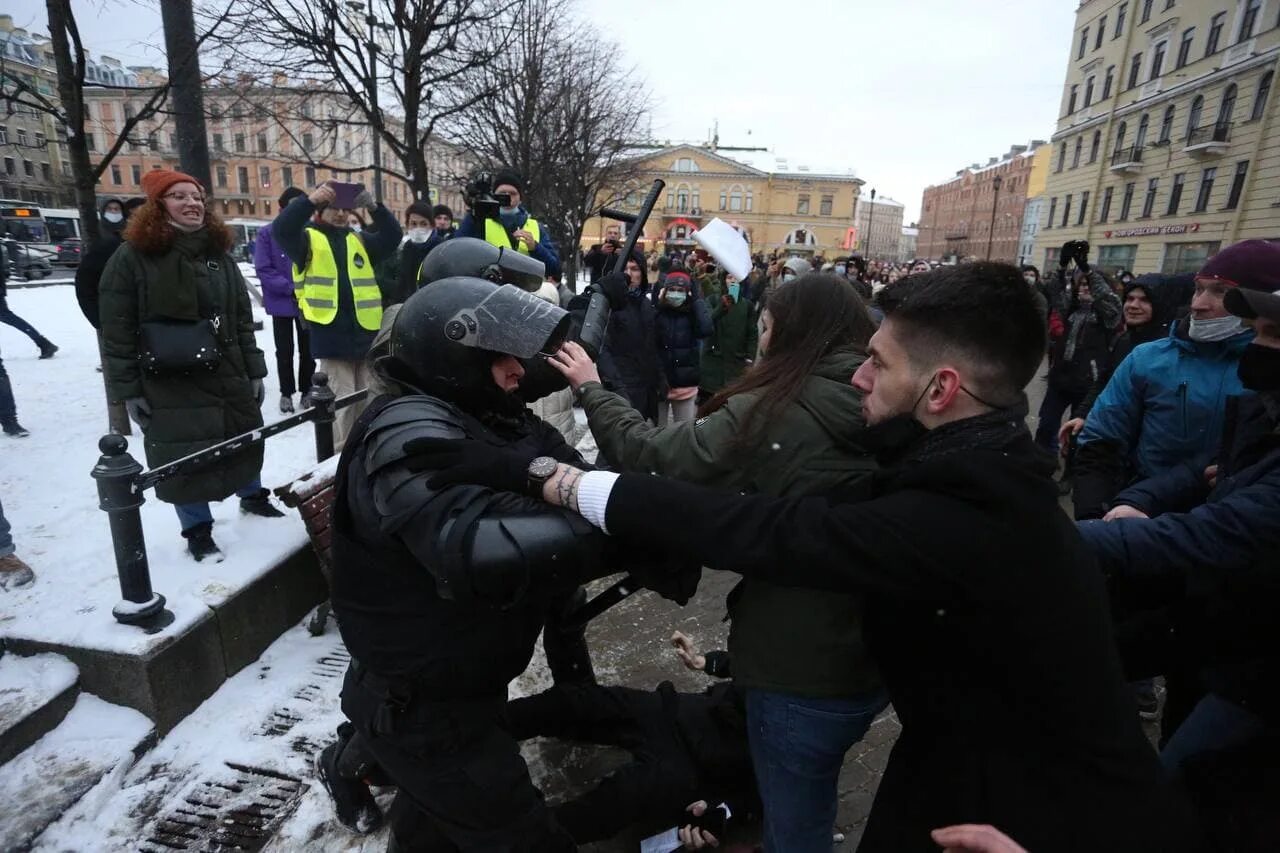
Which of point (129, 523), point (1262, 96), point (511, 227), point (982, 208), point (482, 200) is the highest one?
point (982, 208)

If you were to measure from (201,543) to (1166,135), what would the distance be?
41067mm

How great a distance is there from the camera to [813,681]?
69.5 inches

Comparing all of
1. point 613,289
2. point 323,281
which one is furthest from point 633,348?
point 613,289

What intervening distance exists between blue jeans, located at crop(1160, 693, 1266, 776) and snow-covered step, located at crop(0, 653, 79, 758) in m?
3.66

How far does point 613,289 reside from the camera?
117 inches

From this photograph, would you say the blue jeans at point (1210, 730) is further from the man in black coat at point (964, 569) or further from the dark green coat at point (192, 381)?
the dark green coat at point (192, 381)

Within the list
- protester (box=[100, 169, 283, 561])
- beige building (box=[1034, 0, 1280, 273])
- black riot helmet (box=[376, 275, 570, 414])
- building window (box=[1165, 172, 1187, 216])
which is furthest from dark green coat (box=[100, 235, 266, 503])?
building window (box=[1165, 172, 1187, 216])

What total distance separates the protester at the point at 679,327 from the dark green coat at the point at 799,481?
4594 mm

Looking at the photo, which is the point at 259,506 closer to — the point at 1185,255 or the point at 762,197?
the point at 1185,255

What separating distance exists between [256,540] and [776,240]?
245 feet

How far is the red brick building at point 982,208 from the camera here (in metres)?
75.1

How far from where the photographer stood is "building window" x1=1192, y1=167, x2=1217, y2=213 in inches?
1107

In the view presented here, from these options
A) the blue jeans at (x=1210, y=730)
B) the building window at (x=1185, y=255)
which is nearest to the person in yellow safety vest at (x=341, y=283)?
the blue jeans at (x=1210, y=730)

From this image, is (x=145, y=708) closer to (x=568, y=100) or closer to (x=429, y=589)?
(x=429, y=589)
